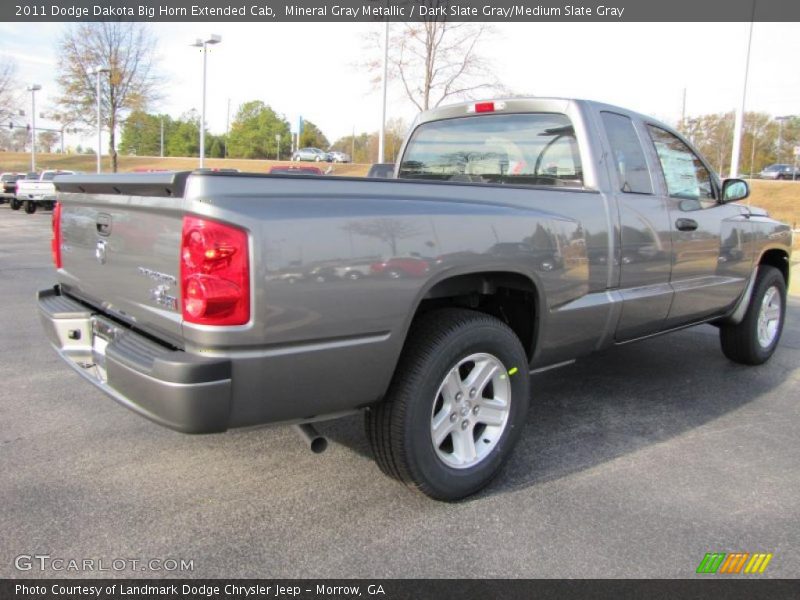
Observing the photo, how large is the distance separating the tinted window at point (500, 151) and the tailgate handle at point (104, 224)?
7.13 feet

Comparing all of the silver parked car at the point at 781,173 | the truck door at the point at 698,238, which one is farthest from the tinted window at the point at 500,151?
the silver parked car at the point at 781,173

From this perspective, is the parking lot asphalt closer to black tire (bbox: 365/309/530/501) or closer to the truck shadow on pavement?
the truck shadow on pavement

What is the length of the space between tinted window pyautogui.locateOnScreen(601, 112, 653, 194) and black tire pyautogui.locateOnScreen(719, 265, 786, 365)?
1874mm

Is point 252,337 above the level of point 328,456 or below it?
above

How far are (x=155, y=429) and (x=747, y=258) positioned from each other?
4307 millimetres

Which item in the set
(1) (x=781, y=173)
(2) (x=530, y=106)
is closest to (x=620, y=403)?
(2) (x=530, y=106)

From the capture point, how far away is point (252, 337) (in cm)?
225

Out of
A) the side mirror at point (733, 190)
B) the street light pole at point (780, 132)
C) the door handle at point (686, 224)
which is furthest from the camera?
the street light pole at point (780, 132)

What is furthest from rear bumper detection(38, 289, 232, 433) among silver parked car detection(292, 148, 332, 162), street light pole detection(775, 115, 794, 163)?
street light pole detection(775, 115, 794, 163)

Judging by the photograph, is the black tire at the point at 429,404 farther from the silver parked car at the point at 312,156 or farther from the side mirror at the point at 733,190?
the silver parked car at the point at 312,156

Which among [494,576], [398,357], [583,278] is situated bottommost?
[494,576]

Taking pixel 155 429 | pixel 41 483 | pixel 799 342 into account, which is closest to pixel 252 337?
pixel 41 483

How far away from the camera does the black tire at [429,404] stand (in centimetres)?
271

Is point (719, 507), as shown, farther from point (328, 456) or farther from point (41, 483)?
point (41, 483)
